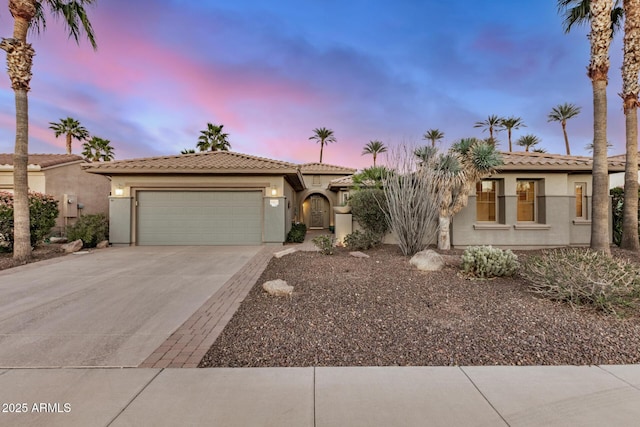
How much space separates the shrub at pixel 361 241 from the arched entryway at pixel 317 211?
41.0 feet

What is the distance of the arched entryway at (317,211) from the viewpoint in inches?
892

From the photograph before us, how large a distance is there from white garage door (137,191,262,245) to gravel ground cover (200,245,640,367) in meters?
7.54

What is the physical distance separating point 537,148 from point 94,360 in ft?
142

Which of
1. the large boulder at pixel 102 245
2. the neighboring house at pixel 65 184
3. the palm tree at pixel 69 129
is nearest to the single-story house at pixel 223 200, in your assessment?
the large boulder at pixel 102 245

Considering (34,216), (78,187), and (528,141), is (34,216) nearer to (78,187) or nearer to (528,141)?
(78,187)

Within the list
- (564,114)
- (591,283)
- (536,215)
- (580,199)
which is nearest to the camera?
(591,283)

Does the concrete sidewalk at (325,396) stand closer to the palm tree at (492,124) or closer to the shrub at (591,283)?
the shrub at (591,283)

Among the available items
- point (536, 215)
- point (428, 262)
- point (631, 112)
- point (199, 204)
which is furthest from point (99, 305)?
point (631, 112)

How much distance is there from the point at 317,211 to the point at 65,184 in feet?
51.9

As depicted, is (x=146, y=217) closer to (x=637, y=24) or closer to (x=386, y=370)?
(x=386, y=370)

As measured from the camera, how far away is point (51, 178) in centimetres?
1587

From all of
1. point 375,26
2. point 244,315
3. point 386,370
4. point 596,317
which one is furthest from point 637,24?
point 244,315

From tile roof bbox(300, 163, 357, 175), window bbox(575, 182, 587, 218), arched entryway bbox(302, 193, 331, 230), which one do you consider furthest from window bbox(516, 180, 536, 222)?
arched entryway bbox(302, 193, 331, 230)

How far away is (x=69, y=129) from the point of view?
1048 inches
